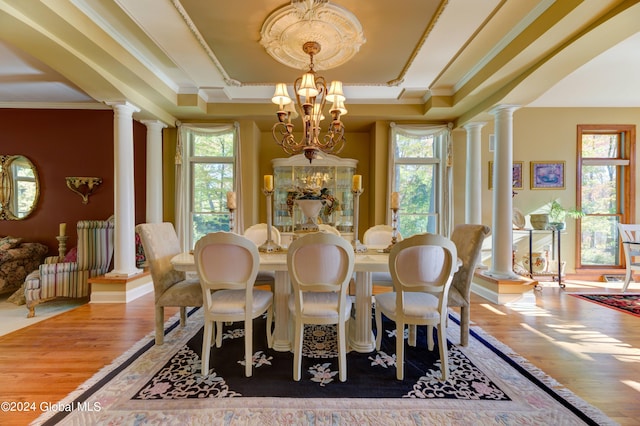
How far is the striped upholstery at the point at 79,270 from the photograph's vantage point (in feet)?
10.8

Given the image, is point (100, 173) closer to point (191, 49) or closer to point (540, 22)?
point (191, 49)

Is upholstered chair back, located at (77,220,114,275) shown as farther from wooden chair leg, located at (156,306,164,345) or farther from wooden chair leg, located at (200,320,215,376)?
wooden chair leg, located at (200,320,215,376)

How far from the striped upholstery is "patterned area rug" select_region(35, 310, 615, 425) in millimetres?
2085

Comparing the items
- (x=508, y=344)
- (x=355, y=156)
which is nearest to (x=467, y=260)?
(x=508, y=344)

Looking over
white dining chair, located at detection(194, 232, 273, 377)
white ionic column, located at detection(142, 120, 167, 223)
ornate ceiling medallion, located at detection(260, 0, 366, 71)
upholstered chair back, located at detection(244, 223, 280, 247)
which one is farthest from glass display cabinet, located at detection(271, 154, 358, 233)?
white dining chair, located at detection(194, 232, 273, 377)

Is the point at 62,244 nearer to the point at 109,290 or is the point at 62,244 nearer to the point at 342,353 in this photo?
the point at 109,290

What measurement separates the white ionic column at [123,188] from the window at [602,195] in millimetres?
6808

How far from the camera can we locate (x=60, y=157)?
15.2 ft

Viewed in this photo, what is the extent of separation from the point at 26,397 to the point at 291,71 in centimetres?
348

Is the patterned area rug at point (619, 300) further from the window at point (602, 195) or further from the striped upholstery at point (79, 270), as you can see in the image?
the striped upholstery at point (79, 270)

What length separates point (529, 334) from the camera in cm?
255

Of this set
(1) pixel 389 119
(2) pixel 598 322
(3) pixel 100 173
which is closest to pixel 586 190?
(2) pixel 598 322

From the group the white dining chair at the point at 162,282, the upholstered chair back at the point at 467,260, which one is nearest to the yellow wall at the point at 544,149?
the upholstered chair back at the point at 467,260

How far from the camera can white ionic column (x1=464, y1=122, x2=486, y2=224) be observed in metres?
4.27
